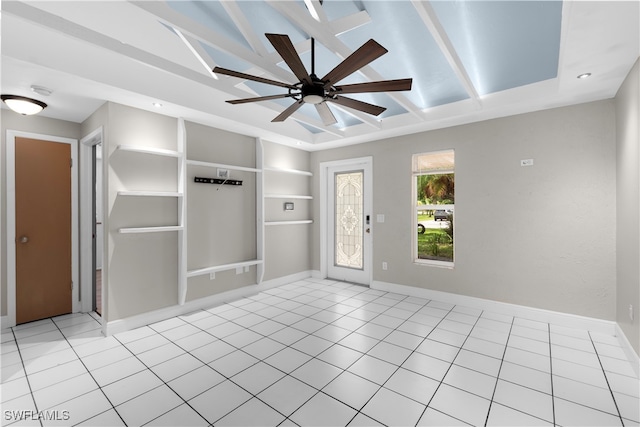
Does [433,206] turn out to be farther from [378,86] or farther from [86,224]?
[86,224]

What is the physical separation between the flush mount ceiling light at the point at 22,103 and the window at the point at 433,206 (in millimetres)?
4661

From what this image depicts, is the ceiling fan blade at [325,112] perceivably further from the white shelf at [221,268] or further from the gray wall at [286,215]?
the white shelf at [221,268]

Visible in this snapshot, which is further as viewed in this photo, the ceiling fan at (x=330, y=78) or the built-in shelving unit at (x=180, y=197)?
the built-in shelving unit at (x=180, y=197)

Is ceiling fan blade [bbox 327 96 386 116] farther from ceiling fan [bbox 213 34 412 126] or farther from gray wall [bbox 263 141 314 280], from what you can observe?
gray wall [bbox 263 141 314 280]

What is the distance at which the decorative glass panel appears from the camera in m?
5.27

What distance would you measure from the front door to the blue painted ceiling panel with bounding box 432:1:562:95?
2.31m

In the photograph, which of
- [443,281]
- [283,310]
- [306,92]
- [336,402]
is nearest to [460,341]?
[443,281]

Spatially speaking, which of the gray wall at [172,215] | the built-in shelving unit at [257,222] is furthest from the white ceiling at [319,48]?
the built-in shelving unit at [257,222]

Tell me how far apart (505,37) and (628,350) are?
3.06 m

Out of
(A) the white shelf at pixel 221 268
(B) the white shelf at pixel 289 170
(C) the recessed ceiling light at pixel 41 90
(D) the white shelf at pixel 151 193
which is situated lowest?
(A) the white shelf at pixel 221 268

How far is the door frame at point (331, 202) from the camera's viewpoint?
4.97m

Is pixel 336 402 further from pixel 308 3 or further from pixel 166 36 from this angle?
pixel 166 36

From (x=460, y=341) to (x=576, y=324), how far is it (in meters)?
1.49

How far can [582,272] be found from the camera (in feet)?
10.5
